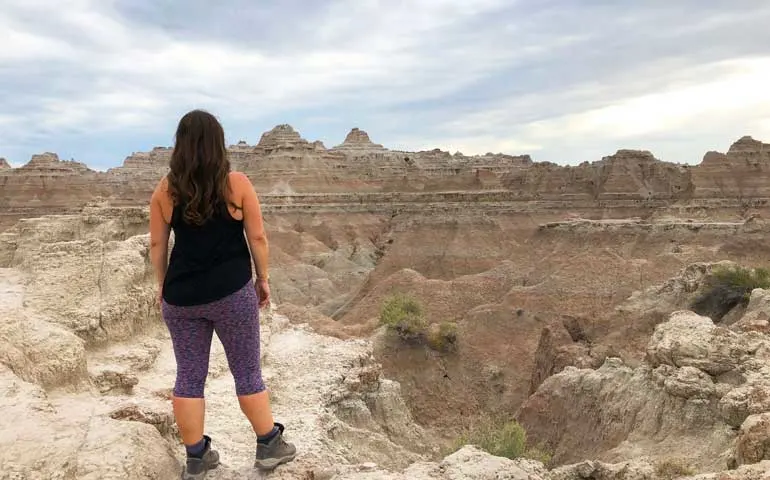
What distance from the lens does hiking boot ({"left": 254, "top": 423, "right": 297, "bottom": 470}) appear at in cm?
427

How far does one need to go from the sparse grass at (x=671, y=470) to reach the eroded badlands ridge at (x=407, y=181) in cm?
4531

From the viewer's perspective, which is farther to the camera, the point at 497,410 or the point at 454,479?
the point at 497,410

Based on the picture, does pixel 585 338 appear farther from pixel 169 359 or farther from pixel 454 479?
pixel 454 479

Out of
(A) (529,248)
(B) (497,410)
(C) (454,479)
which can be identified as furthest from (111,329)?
(A) (529,248)

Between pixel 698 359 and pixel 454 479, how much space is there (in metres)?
6.46

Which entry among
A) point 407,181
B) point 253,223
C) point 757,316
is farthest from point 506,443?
point 407,181

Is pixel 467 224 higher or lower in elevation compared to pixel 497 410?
higher

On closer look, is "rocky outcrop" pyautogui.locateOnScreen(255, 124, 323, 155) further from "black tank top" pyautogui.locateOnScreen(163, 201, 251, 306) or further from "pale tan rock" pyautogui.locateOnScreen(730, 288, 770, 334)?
"black tank top" pyautogui.locateOnScreen(163, 201, 251, 306)

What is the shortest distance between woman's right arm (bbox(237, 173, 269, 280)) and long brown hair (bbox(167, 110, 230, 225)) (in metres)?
0.13

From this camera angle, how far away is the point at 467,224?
45688 millimetres

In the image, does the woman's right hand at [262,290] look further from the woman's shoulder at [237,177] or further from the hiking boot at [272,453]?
the hiking boot at [272,453]

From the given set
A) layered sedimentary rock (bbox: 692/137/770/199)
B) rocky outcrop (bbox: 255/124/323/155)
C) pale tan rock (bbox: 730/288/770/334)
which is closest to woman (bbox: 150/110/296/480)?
pale tan rock (bbox: 730/288/770/334)

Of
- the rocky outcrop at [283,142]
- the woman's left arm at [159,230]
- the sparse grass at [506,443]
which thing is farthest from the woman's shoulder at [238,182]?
the rocky outcrop at [283,142]

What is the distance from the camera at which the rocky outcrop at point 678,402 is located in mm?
7988
